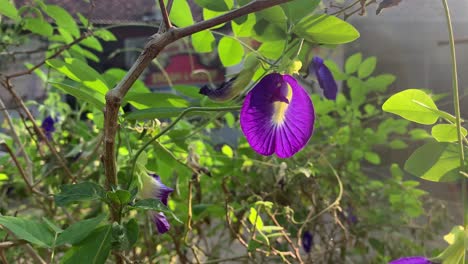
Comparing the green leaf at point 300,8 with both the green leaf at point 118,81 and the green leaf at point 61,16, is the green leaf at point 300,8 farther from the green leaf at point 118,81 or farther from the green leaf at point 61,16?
the green leaf at point 61,16

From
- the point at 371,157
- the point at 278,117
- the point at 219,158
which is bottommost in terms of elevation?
the point at 371,157

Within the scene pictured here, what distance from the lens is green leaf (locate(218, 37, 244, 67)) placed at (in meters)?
0.69

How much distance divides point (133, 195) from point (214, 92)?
114mm

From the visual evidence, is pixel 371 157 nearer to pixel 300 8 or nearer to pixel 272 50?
pixel 272 50

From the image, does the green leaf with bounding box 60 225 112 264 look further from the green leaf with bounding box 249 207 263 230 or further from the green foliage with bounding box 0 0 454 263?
the green leaf with bounding box 249 207 263 230

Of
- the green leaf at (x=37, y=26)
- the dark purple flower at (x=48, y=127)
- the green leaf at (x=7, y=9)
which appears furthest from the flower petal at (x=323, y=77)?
the dark purple flower at (x=48, y=127)

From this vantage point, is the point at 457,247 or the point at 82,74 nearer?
the point at 457,247

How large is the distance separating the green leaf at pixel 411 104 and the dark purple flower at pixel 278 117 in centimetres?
6

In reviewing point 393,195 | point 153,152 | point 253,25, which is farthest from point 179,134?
point 393,195

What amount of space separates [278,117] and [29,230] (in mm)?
223

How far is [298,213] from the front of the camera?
1088 millimetres

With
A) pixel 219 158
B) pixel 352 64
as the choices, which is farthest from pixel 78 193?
pixel 352 64

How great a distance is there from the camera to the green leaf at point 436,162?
43cm

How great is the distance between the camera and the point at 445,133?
0.44 metres
